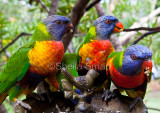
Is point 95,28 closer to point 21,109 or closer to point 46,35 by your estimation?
point 46,35

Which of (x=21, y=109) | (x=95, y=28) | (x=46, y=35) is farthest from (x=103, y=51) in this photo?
(x=21, y=109)

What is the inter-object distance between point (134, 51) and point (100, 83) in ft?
1.74

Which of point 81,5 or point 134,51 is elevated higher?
point 81,5

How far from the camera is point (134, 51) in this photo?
0.99 m

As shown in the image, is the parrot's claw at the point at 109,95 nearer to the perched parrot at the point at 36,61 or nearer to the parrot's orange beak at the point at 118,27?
the perched parrot at the point at 36,61

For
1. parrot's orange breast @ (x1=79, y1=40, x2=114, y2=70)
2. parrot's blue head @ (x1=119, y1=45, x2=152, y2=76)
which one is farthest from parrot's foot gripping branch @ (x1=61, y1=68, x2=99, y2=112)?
parrot's orange breast @ (x1=79, y1=40, x2=114, y2=70)

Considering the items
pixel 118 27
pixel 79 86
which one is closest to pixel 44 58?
pixel 79 86

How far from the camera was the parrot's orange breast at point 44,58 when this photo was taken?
114 cm

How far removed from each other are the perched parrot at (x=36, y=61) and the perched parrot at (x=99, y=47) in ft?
0.81

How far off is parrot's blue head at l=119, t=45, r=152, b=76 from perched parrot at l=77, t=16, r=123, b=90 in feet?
0.86

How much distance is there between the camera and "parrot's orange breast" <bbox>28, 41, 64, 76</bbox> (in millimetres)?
1140

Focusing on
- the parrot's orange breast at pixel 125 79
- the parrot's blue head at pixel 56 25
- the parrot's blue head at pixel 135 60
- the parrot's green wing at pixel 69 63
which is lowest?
the parrot's orange breast at pixel 125 79

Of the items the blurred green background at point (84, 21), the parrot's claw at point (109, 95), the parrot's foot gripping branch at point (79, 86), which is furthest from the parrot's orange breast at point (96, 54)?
the blurred green background at point (84, 21)

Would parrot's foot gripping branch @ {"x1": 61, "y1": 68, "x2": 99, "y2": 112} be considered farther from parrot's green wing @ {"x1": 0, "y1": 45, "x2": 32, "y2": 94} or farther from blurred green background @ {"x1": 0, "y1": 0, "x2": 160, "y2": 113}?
blurred green background @ {"x1": 0, "y1": 0, "x2": 160, "y2": 113}
